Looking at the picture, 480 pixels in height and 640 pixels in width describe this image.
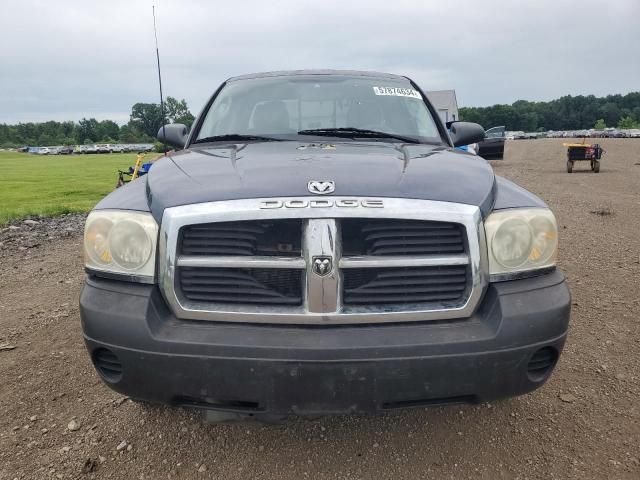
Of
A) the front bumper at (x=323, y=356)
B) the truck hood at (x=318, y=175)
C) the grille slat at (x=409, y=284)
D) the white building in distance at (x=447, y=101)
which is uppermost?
the white building in distance at (x=447, y=101)

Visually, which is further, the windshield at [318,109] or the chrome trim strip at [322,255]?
the windshield at [318,109]

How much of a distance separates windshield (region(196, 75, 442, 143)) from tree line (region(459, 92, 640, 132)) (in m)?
124

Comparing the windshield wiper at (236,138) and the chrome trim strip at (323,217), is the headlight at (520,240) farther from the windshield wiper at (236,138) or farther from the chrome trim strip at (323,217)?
the windshield wiper at (236,138)

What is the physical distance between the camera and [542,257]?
2133mm

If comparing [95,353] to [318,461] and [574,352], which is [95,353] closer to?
[318,461]

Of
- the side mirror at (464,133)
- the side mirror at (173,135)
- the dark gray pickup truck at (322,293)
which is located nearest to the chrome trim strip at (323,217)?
the dark gray pickup truck at (322,293)

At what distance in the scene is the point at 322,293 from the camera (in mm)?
1929

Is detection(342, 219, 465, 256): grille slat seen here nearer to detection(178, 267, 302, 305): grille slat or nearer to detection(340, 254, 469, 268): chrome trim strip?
detection(340, 254, 469, 268): chrome trim strip

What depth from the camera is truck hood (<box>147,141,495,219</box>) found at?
2047mm

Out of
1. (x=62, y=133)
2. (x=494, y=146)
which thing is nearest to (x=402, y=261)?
(x=494, y=146)

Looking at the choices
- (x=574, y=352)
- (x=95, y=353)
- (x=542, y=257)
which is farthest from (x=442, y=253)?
(x=574, y=352)

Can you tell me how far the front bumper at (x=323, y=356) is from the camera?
1.83m

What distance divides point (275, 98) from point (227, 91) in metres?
0.49

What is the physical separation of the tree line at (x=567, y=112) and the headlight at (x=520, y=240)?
125506 mm
